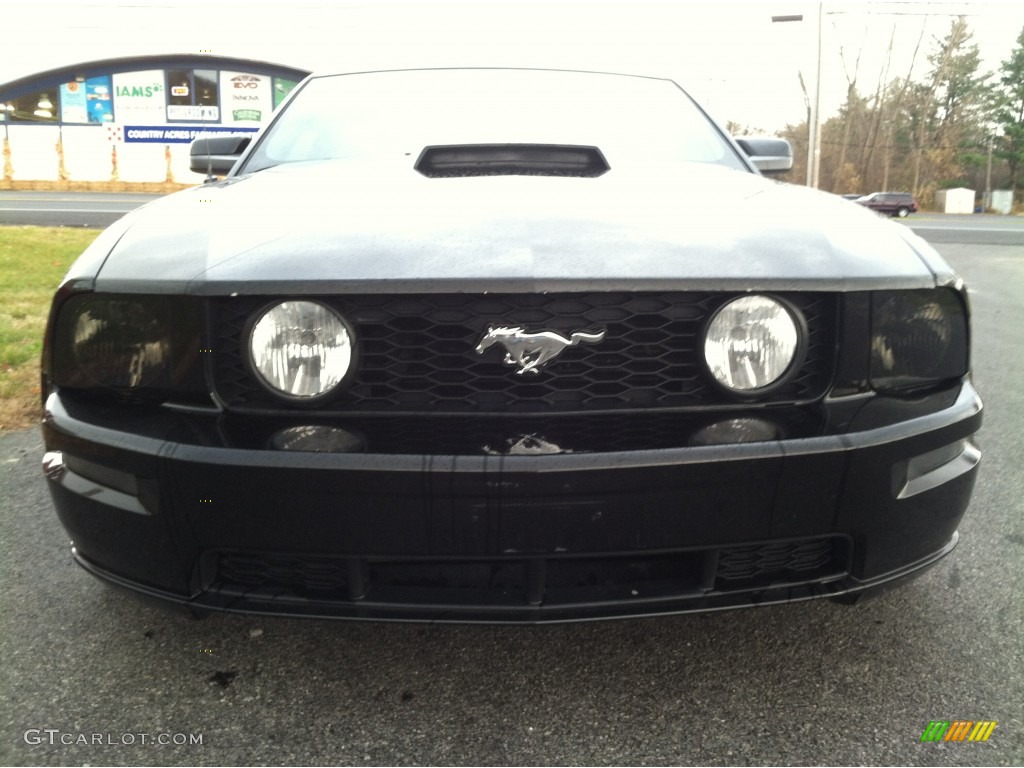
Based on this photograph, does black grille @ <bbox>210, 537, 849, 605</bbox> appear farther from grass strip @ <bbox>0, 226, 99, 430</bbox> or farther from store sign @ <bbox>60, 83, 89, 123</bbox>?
store sign @ <bbox>60, 83, 89, 123</bbox>

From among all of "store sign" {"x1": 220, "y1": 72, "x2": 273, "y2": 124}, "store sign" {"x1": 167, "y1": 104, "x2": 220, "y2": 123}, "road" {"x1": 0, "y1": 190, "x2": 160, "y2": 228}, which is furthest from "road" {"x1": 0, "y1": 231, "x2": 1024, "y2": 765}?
"store sign" {"x1": 167, "y1": 104, "x2": 220, "y2": 123}

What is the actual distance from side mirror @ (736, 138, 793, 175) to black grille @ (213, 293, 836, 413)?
141 centimetres

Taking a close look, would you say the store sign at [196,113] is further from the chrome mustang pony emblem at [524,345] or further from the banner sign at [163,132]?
the chrome mustang pony emblem at [524,345]

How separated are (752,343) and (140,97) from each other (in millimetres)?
38508

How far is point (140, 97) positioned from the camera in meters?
34.8

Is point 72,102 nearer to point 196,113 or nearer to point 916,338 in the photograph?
point 196,113

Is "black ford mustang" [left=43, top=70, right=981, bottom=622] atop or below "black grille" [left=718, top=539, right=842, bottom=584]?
atop

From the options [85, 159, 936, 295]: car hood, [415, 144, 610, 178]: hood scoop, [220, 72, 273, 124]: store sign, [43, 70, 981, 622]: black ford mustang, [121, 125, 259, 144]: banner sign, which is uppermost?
[220, 72, 273, 124]: store sign

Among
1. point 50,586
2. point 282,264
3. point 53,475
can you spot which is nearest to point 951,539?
point 282,264

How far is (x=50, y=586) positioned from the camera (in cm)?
218

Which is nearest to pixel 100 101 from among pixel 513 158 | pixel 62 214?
pixel 62 214

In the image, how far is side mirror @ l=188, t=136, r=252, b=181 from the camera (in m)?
2.97

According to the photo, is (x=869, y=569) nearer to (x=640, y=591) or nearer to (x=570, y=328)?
(x=640, y=591)

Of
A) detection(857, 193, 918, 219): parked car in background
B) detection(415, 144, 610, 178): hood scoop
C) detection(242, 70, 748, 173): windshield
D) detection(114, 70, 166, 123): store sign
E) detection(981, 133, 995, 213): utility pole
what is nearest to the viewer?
detection(415, 144, 610, 178): hood scoop
